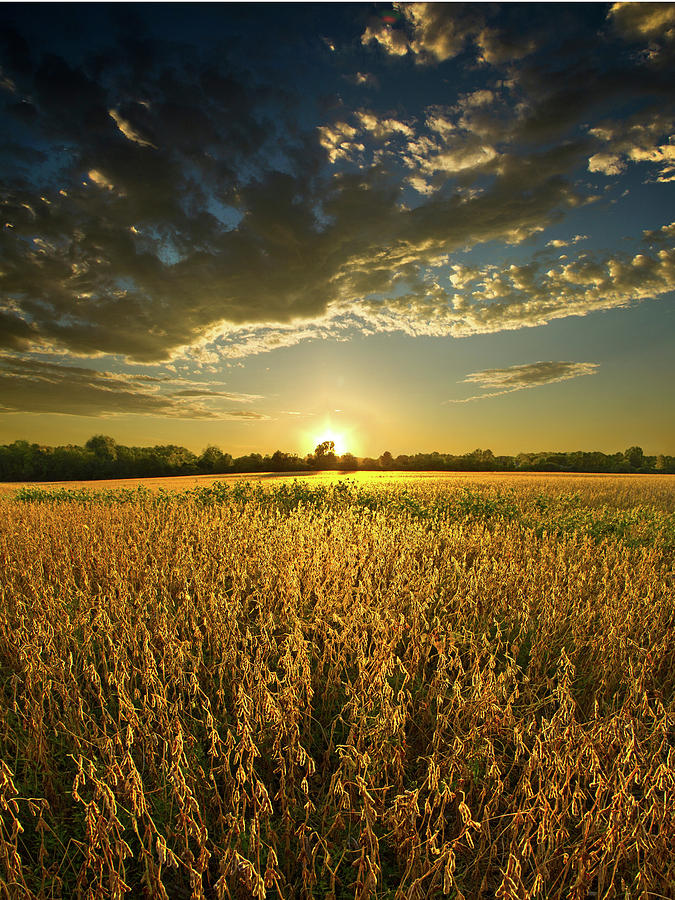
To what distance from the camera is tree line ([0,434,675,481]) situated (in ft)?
210

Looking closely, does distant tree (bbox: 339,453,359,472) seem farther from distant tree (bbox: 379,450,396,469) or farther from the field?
the field

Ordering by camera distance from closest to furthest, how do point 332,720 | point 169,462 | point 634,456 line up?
point 332,720
point 169,462
point 634,456

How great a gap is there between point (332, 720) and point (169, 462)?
68.9 metres

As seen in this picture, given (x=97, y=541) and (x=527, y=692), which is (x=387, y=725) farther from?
(x=97, y=541)

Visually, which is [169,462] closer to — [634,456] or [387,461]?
[387,461]

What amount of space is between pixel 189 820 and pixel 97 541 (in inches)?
327

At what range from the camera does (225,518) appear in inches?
464

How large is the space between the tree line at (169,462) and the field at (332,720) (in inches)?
2235

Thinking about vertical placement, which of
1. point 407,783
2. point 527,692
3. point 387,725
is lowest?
point 407,783

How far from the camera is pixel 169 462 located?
222 feet

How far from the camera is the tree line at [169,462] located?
64062 mm

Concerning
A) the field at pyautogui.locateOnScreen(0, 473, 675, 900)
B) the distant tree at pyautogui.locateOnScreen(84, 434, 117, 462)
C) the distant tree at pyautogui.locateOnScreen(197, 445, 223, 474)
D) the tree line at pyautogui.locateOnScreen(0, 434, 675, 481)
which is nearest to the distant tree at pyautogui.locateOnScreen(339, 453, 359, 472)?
the tree line at pyautogui.locateOnScreen(0, 434, 675, 481)

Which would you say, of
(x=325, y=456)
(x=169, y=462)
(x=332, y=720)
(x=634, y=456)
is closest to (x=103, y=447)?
(x=169, y=462)

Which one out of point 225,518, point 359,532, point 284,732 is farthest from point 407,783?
point 225,518
